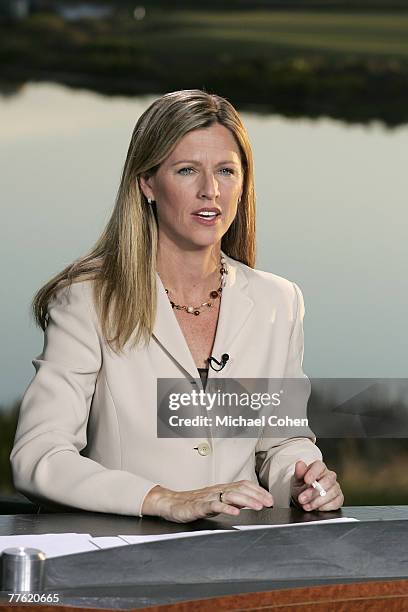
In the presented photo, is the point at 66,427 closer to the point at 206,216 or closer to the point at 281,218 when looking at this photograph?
the point at 206,216

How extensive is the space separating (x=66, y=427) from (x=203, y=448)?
31 cm

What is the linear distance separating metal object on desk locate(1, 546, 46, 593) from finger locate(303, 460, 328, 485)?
77 cm

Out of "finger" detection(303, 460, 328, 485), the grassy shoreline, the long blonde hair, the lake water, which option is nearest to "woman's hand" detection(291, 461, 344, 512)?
"finger" detection(303, 460, 328, 485)

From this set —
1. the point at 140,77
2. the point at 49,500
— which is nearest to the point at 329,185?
the point at 140,77

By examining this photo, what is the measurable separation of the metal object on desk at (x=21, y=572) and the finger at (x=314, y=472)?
0.77 m

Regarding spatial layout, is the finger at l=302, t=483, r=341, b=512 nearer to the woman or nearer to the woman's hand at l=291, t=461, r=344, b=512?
the woman's hand at l=291, t=461, r=344, b=512

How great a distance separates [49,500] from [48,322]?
0.43 metres

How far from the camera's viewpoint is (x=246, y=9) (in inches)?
233

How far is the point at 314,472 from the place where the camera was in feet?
8.10

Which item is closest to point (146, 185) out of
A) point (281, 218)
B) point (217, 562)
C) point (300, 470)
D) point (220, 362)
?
point (220, 362)

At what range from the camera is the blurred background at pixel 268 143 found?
18.4 feet

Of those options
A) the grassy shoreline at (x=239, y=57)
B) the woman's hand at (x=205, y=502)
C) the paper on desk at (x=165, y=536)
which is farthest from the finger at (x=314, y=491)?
the grassy shoreline at (x=239, y=57)

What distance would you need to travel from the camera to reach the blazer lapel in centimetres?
270

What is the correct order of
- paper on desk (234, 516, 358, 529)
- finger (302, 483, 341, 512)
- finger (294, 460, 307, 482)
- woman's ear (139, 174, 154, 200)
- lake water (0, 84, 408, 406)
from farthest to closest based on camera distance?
lake water (0, 84, 408, 406)
woman's ear (139, 174, 154, 200)
finger (294, 460, 307, 482)
finger (302, 483, 341, 512)
paper on desk (234, 516, 358, 529)
